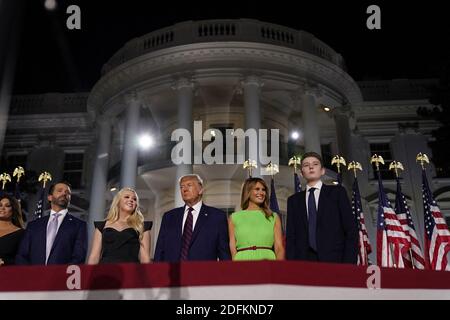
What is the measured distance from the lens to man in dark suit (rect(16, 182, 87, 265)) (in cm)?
506

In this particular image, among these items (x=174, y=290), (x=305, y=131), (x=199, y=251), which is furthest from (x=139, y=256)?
(x=305, y=131)

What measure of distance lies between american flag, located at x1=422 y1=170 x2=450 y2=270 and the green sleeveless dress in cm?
788

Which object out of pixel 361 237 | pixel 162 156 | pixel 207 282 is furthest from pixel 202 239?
pixel 162 156

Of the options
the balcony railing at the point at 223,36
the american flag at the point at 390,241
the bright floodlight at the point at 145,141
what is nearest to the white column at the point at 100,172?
the bright floodlight at the point at 145,141

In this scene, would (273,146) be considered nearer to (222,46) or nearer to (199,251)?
(222,46)

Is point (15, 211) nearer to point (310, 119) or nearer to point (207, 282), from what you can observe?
point (207, 282)

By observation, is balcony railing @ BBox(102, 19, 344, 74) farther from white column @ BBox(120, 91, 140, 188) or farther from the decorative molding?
white column @ BBox(120, 91, 140, 188)

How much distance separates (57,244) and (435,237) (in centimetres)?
961

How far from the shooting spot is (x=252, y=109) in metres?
15.9

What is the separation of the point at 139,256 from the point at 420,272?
2604mm

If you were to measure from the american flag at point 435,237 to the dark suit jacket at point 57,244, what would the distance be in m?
8.59

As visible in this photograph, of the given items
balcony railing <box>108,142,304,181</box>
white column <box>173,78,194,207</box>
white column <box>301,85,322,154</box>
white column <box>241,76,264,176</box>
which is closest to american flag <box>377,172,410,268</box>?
white column <box>241,76,264,176</box>

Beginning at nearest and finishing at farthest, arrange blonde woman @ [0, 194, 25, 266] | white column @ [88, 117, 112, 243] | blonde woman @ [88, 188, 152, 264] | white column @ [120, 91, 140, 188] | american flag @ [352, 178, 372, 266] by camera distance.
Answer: blonde woman @ [88, 188, 152, 264] → blonde woman @ [0, 194, 25, 266] → american flag @ [352, 178, 372, 266] → white column @ [120, 91, 140, 188] → white column @ [88, 117, 112, 243]

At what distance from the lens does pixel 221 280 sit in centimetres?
322
